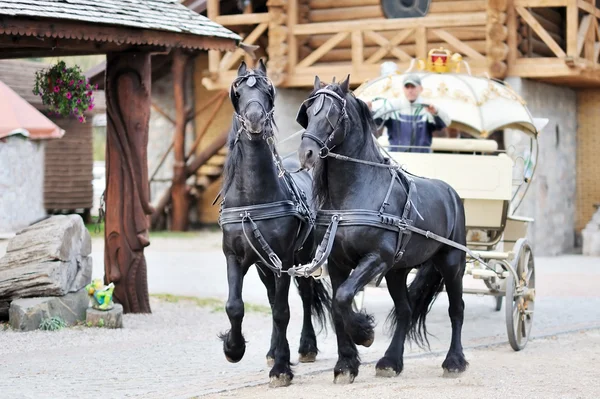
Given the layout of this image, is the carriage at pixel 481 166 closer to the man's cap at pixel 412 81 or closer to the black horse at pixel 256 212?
the man's cap at pixel 412 81

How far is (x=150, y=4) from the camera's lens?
10555mm

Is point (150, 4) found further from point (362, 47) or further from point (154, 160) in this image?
point (154, 160)

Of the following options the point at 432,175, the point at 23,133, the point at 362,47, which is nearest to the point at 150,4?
the point at 432,175

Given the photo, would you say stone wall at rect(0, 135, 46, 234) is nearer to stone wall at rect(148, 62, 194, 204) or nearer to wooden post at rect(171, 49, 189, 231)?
wooden post at rect(171, 49, 189, 231)

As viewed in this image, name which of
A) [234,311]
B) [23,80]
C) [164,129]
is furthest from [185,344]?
[23,80]

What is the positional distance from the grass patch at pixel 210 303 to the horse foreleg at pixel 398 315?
3436 mm

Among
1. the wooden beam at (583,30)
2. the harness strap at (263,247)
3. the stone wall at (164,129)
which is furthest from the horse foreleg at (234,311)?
the stone wall at (164,129)

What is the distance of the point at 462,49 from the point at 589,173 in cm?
468

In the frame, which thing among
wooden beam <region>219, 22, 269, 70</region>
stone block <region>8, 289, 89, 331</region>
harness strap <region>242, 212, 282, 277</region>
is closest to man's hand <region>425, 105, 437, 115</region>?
harness strap <region>242, 212, 282, 277</region>

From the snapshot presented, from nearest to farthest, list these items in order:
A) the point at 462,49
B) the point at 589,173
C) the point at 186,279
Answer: the point at 186,279 → the point at 462,49 → the point at 589,173

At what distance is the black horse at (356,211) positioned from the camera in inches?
266

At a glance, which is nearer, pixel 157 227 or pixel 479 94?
pixel 479 94

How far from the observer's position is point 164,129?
22.7 meters

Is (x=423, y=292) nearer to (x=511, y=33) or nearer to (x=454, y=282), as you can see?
(x=454, y=282)
